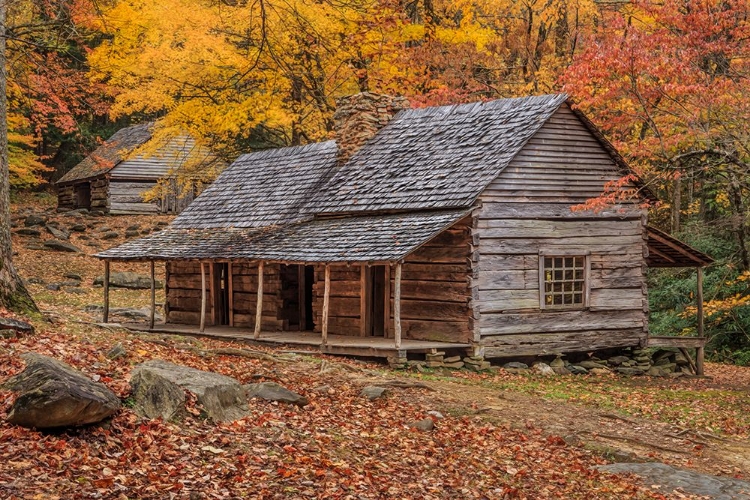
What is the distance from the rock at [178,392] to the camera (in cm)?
930

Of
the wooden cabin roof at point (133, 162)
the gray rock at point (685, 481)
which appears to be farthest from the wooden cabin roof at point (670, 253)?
the wooden cabin roof at point (133, 162)

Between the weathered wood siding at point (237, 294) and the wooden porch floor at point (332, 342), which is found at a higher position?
the weathered wood siding at point (237, 294)

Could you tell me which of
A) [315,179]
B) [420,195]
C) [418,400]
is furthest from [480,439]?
[315,179]

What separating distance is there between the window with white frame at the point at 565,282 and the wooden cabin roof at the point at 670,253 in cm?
231

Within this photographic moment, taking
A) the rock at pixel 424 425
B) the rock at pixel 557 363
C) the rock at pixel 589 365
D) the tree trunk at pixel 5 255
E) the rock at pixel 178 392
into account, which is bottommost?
the rock at pixel 589 365

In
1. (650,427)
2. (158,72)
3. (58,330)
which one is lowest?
(650,427)

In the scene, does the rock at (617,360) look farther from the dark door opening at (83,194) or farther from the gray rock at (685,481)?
the dark door opening at (83,194)

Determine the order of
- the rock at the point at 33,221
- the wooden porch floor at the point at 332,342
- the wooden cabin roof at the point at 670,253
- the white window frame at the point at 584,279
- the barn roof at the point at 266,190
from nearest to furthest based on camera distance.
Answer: the wooden porch floor at the point at 332,342 → the white window frame at the point at 584,279 → the wooden cabin roof at the point at 670,253 → the barn roof at the point at 266,190 → the rock at the point at 33,221

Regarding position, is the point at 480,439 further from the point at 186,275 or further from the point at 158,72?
the point at 158,72

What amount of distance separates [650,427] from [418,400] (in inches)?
142

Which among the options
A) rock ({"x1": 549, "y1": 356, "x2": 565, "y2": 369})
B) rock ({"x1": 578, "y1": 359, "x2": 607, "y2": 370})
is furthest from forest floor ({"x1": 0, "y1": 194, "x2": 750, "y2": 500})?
rock ({"x1": 578, "y1": 359, "x2": 607, "y2": 370})

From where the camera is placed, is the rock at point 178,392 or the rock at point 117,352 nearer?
the rock at point 178,392

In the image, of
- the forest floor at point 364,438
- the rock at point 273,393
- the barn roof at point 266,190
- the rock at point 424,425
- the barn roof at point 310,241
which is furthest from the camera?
the barn roof at point 266,190

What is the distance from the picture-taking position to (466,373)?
17500 millimetres
